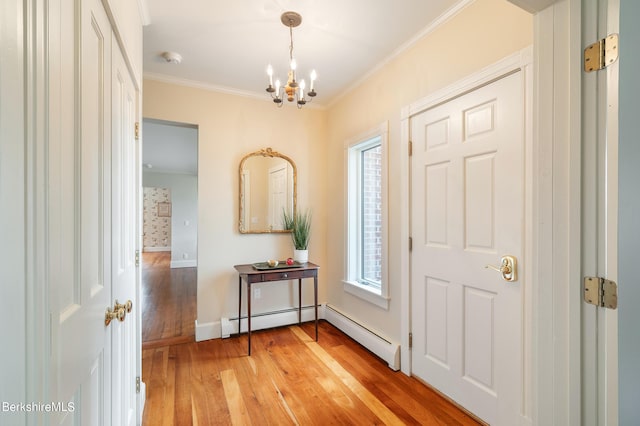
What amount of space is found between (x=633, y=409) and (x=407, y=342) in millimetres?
1529

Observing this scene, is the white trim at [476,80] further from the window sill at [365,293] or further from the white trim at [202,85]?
the white trim at [202,85]

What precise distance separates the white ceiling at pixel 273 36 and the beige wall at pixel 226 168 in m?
0.24

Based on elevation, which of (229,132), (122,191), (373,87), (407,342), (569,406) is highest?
(373,87)

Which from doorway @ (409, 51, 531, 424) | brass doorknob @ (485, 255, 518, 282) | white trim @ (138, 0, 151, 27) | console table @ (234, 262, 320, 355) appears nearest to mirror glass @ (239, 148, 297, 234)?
console table @ (234, 262, 320, 355)

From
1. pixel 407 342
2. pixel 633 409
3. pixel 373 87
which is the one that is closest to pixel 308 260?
pixel 407 342

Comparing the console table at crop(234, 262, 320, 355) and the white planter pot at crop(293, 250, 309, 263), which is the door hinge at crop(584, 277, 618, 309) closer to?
the console table at crop(234, 262, 320, 355)

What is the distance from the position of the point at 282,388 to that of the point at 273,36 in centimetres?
261

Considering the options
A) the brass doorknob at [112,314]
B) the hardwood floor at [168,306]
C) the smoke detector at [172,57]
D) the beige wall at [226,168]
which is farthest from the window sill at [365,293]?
the smoke detector at [172,57]

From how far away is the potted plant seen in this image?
3.33 metres

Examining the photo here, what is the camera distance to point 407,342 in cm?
236

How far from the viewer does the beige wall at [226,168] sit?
303 centimetres

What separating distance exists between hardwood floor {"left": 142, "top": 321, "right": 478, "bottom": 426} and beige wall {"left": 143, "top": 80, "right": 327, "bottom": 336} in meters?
0.54

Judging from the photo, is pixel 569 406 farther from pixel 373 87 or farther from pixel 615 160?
pixel 373 87

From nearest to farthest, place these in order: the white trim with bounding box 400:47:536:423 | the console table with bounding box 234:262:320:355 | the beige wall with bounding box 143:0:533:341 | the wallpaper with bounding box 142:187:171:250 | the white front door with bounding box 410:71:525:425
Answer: the white trim with bounding box 400:47:536:423 → the white front door with bounding box 410:71:525:425 → the beige wall with bounding box 143:0:533:341 → the console table with bounding box 234:262:320:355 → the wallpaper with bounding box 142:187:171:250
